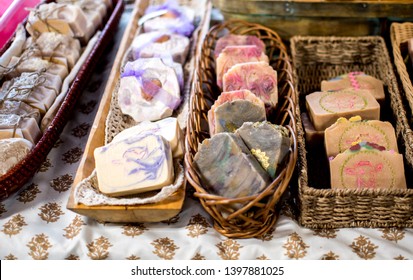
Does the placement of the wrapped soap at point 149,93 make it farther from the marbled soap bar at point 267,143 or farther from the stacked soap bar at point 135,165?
the marbled soap bar at point 267,143

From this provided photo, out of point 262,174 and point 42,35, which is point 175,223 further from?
point 42,35

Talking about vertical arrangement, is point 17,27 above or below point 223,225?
above

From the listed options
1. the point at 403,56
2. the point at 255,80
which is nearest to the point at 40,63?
the point at 255,80

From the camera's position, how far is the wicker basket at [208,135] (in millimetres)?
1452

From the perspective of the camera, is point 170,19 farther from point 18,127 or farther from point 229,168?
point 229,168

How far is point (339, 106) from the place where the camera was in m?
1.80

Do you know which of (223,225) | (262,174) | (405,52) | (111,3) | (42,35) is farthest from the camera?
(111,3)

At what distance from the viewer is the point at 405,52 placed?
6.72 feet

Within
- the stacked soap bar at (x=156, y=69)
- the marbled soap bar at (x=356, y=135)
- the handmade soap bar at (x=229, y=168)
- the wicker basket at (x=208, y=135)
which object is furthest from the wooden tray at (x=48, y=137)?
the marbled soap bar at (x=356, y=135)

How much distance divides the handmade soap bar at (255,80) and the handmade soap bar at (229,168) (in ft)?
1.11

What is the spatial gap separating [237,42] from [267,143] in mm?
710

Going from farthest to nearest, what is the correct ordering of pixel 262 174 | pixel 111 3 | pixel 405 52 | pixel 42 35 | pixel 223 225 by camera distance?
pixel 111 3 < pixel 42 35 < pixel 405 52 < pixel 223 225 < pixel 262 174
